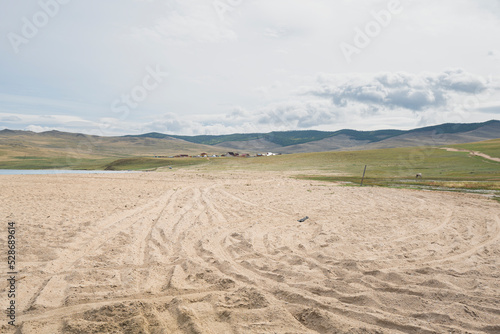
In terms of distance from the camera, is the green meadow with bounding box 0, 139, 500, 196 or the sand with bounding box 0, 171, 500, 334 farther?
the green meadow with bounding box 0, 139, 500, 196

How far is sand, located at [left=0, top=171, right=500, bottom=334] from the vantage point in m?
5.62

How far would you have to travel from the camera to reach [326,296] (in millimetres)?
6633

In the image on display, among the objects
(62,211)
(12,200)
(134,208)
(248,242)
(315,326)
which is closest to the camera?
(315,326)

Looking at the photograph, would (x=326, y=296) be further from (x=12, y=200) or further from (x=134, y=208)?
(x=12, y=200)

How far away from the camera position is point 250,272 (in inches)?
317

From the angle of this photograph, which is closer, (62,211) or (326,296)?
(326,296)

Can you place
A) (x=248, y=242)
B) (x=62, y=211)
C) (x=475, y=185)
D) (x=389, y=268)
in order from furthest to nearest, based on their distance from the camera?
(x=475, y=185) < (x=62, y=211) < (x=248, y=242) < (x=389, y=268)

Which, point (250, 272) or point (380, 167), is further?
point (380, 167)

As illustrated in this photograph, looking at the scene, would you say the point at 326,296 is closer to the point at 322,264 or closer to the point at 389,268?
the point at 322,264

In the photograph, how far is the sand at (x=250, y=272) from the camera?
5.62 metres

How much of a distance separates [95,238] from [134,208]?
5.80m

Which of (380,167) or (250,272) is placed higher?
(380,167)

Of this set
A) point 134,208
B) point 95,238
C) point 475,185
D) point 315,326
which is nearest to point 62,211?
point 134,208

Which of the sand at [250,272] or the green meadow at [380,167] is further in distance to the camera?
the green meadow at [380,167]
